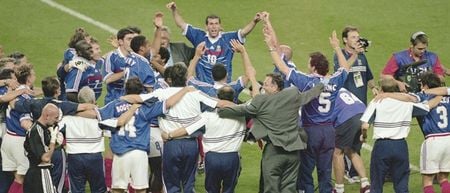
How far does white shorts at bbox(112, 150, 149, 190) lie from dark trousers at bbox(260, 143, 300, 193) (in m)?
A: 1.43

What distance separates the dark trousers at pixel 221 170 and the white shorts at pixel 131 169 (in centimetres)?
75

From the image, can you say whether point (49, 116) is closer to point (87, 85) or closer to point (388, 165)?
point (87, 85)

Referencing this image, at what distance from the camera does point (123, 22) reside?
22328 mm

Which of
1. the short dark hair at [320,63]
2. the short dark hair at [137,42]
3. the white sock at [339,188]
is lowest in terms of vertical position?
the white sock at [339,188]

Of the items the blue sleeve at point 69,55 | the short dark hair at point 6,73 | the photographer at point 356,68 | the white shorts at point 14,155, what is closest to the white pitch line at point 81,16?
the blue sleeve at point 69,55

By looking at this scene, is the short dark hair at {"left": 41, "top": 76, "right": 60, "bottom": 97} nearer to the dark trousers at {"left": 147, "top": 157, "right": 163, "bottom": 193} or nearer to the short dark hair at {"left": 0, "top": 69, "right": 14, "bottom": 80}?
the short dark hair at {"left": 0, "top": 69, "right": 14, "bottom": 80}

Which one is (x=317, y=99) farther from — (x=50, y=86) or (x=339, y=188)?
(x=50, y=86)

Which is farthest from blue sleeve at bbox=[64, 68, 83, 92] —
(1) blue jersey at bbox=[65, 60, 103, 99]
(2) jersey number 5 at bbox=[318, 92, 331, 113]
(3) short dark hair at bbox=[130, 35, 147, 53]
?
(2) jersey number 5 at bbox=[318, 92, 331, 113]

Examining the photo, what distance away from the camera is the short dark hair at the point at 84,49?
15094 millimetres

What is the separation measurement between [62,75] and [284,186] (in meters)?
3.76

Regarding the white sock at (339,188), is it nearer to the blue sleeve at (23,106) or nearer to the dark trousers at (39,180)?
the dark trousers at (39,180)

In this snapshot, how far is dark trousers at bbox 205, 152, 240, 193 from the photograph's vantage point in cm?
1359

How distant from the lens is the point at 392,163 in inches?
553

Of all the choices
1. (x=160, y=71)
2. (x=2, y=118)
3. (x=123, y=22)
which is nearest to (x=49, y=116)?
(x=2, y=118)
